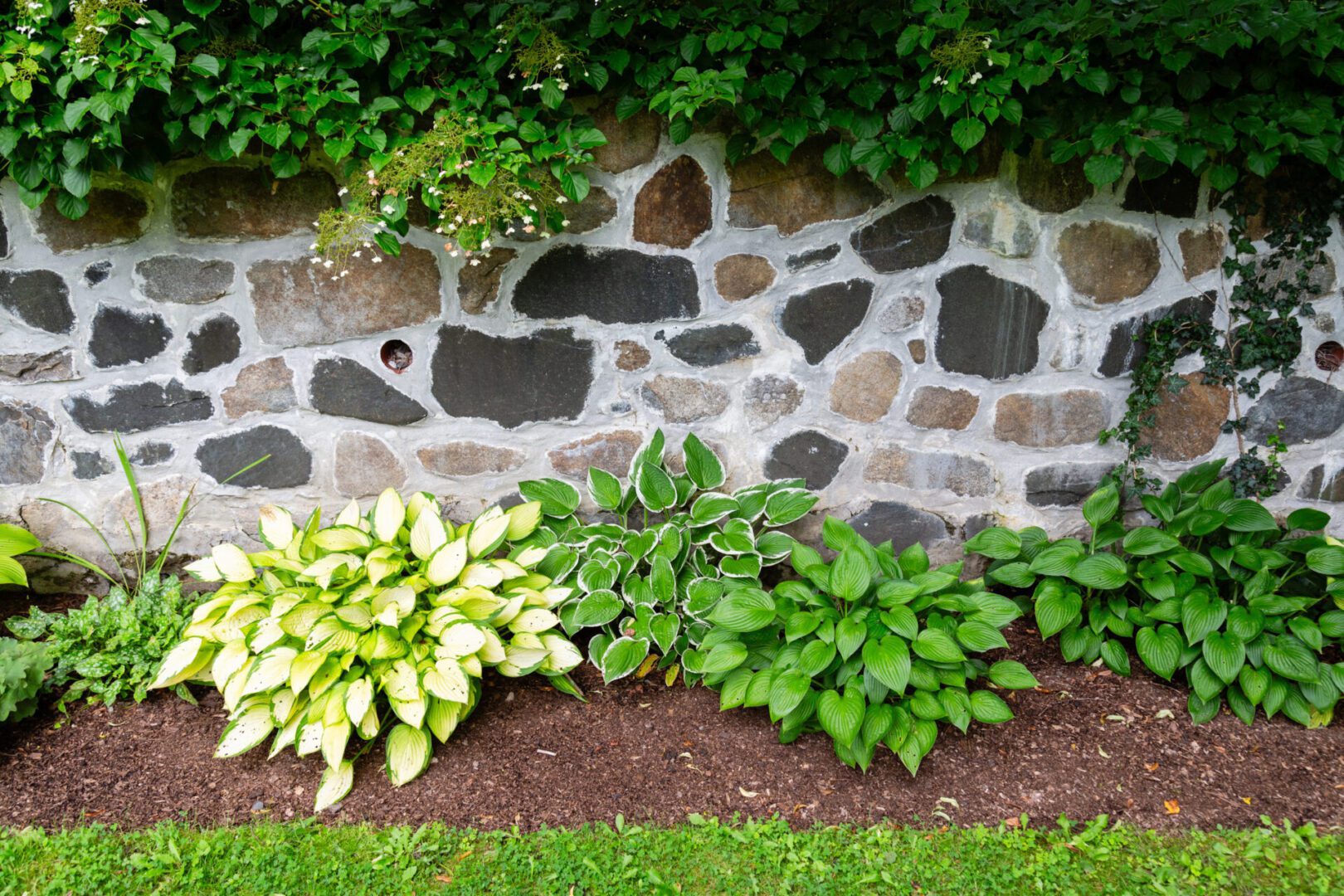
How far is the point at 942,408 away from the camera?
239 cm

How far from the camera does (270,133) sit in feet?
6.49

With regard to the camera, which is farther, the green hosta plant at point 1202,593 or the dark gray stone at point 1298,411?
the dark gray stone at point 1298,411

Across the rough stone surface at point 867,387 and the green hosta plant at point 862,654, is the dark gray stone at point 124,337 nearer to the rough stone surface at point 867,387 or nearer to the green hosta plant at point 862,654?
the green hosta plant at point 862,654

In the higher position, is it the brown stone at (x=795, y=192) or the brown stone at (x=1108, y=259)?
the brown stone at (x=795, y=192)

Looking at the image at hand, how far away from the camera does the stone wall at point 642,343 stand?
2.24 meters

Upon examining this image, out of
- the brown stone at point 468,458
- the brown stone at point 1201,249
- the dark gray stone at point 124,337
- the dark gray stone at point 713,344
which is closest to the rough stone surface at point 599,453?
the brown stone at point 468,458

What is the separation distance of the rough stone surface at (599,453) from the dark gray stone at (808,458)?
0.41 metres

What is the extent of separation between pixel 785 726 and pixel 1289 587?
58.3 inches

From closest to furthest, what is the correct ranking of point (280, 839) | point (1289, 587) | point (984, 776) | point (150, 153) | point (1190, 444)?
1. point (280, 839)
2. point (984, 776)
3. point (150, 153)
4. point (1289, 587)
5. point (1190, 444)

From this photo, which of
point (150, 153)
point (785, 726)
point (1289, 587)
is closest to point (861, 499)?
point (785, 726)

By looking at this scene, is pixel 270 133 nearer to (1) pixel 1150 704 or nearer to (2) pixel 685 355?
(2) pixel 685 355

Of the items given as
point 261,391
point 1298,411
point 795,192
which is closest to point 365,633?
point 261,391

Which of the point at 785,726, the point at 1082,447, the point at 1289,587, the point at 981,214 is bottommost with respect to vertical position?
the point at 785,726

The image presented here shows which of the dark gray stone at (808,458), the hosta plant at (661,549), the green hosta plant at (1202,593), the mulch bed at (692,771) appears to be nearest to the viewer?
the mulch bed at (692,771)
